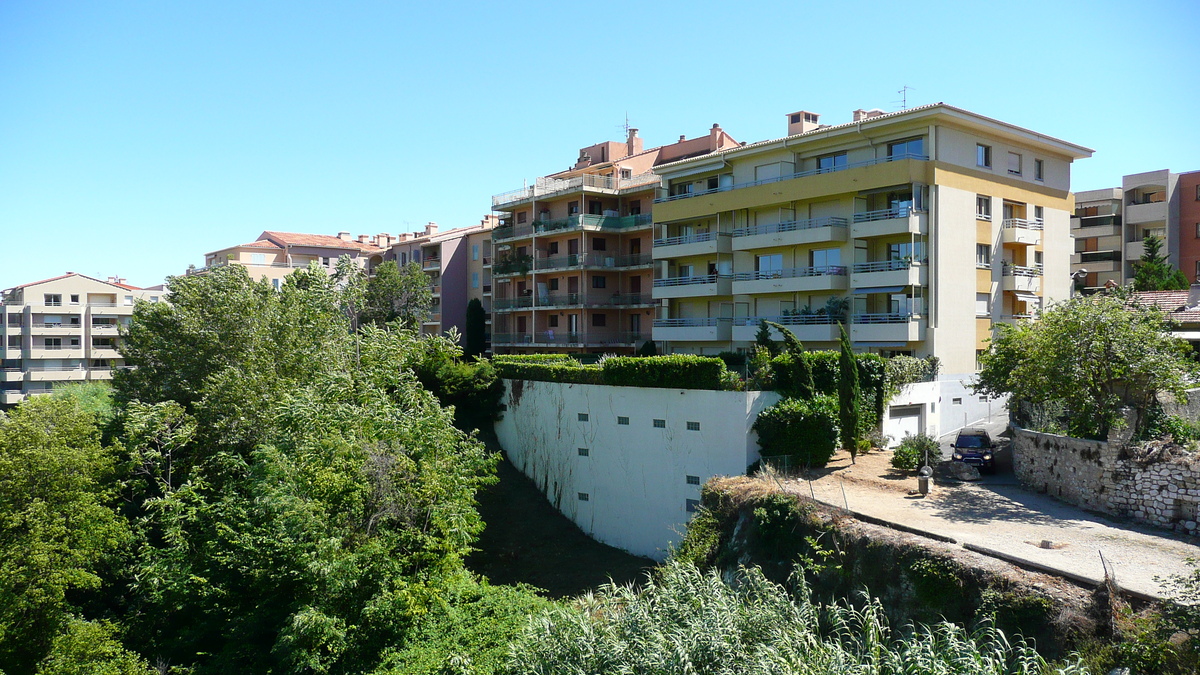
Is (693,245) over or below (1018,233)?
over

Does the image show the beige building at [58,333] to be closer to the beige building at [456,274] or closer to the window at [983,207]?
the beige building at [456,274]

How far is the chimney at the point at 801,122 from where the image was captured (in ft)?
152

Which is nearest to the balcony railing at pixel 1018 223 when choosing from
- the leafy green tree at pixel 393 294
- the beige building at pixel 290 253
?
the leafy green tree at pixel 393 294

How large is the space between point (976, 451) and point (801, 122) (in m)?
27.1

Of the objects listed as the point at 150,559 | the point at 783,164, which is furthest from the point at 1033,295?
the point at 150,559

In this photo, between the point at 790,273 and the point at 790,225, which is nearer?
the point at 790,225

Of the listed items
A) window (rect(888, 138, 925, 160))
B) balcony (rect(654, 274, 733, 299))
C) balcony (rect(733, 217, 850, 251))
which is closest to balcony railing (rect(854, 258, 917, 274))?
balcony (rect(733, 217, 850, 251))

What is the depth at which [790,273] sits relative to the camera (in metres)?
38.2

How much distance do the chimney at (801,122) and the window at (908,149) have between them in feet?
38.4

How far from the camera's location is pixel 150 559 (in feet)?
74.5

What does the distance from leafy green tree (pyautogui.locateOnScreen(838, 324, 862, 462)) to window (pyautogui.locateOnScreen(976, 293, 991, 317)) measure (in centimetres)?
1280

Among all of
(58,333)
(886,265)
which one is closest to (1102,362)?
(886,265)

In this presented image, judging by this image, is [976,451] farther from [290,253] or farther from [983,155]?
[290,253]

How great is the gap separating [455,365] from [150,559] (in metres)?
19.2
